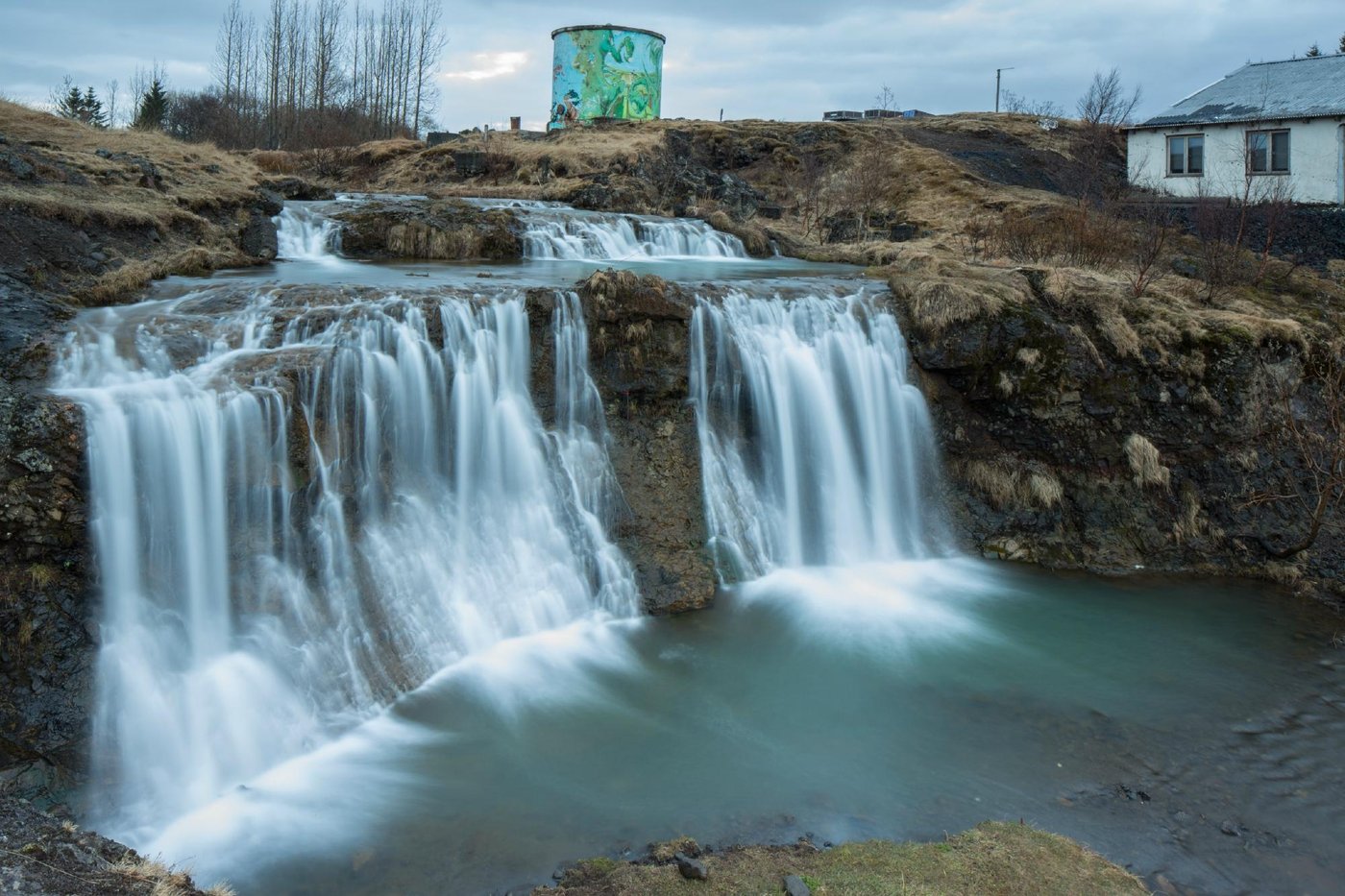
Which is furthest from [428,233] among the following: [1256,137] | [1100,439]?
[1256,137]

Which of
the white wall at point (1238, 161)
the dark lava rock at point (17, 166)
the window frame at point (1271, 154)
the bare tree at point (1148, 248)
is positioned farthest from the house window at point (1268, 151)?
the dark lava rock at point (17, 166)

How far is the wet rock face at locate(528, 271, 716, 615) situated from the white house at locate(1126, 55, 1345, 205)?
1986 centimetres

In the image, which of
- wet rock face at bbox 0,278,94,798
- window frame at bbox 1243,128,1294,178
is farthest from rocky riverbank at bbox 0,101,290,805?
window frame at bbox 1243,128,1294,178

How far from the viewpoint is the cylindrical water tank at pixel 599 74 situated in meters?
42.6

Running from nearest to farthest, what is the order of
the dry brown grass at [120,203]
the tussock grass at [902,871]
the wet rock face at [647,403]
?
the tussock grass at [902,871] → the wet rock face at [647,403] → the dry brown grass at [120,203]

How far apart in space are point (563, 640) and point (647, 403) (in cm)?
344

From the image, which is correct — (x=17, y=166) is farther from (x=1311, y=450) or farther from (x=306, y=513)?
(x=1311, y=450)

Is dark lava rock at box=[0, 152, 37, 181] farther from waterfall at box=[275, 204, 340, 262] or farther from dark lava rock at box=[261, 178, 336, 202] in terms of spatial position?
dark lava rock at box=[261, 178, 336, 202]

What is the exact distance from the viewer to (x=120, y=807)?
269 inches

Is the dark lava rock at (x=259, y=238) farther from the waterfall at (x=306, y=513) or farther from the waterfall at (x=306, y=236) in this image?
the waterfall at (x=306, y=513)

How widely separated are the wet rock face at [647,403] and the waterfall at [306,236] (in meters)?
7.52

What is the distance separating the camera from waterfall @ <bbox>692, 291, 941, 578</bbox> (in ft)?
40.2

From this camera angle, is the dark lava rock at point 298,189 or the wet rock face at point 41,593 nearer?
the wet rock face at point 41,593

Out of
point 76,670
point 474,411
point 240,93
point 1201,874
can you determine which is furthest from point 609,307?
point 240,93
